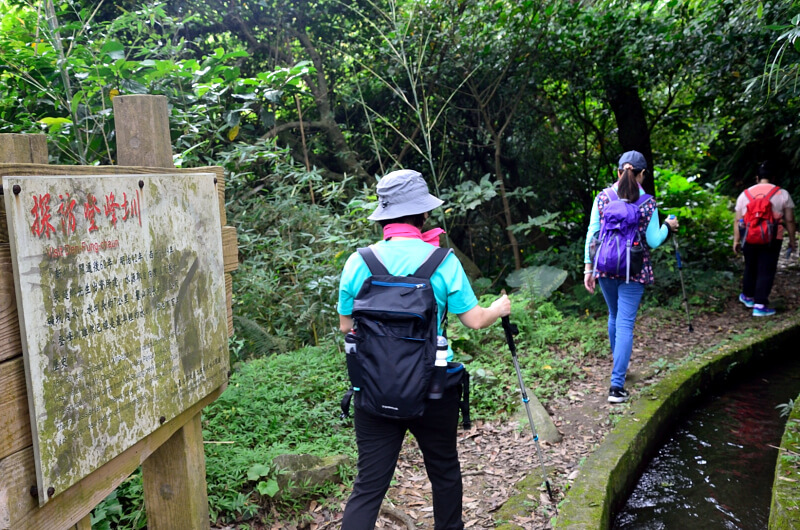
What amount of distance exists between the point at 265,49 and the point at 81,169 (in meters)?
7.95

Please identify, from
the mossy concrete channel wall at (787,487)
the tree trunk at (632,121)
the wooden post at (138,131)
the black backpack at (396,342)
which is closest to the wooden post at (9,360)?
the wooden post at (138,131)

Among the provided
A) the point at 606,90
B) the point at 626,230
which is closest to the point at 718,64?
the point at 606,90

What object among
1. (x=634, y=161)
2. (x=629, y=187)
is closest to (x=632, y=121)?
(x=634, y=161)

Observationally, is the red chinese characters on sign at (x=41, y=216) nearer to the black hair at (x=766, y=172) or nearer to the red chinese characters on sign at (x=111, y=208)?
the red chinese characters on sign at (x=111, y=208)

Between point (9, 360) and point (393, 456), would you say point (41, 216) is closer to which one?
point (9, 360)

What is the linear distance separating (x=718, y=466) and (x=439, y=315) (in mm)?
3213

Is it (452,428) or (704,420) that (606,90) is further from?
(452,428)

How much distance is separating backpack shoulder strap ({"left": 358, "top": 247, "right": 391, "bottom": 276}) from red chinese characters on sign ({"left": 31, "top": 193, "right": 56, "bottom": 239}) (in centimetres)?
128

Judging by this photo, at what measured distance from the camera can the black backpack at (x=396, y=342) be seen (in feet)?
8.23

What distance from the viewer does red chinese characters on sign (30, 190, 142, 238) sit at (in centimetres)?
167

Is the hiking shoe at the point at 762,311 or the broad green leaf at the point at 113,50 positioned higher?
the broad green leaf at the point at 113,50

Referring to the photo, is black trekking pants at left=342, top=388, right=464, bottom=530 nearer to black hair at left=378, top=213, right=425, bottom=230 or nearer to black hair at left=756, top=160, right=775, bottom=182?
black hair at left=378, top=213, right=425, bottom=230

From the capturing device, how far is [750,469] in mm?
4516

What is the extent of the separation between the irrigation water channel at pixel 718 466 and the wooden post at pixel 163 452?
104 inches
